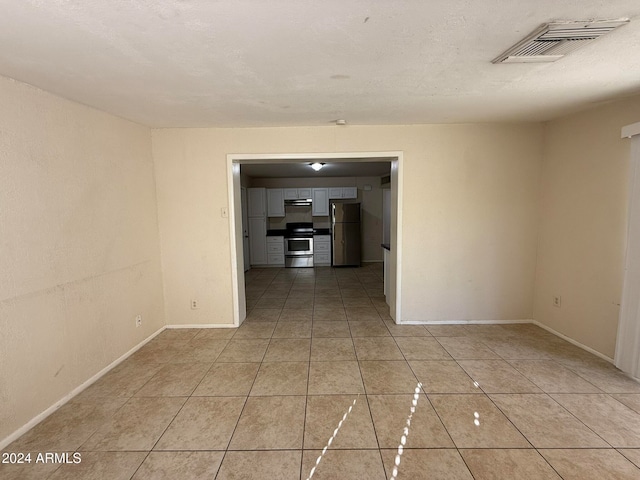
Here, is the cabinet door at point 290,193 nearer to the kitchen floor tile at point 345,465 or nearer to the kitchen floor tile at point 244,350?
the kitchen floor tile at point 244,350

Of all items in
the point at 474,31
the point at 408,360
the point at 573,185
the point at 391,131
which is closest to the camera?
the point at 474,31

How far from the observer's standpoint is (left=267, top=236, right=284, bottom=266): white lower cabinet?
7.45 m

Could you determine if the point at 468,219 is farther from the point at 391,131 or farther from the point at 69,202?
the point at 69,202

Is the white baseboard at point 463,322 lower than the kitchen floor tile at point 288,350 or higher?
higher

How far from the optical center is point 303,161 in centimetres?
360

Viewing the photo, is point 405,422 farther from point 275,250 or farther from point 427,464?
point 275,250

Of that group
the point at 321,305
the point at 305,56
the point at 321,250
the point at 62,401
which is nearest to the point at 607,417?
the point at 305,56

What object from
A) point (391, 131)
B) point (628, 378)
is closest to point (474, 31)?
point (391, 131)

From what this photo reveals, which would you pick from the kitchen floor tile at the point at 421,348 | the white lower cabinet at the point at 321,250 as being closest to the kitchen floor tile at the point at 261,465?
the kitchen floor tile at the point at 421,348

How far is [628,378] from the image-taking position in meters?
2.41

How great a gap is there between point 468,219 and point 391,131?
1.35 meters

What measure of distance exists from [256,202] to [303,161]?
13.2 ft

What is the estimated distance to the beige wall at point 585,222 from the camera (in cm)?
259

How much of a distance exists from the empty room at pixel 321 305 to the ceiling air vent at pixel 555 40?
0.05 feet
